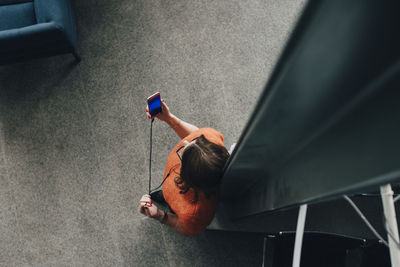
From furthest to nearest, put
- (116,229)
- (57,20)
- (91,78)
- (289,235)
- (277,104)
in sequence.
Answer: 1. (91,78)
2. (116,229)
3. (57,20)
4. (289,235)
5. (277,104)

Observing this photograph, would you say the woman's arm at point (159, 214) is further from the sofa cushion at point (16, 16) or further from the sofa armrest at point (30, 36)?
the sofa cushion at point (16, 16)

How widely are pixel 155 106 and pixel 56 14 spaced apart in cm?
85

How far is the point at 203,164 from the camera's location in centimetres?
107

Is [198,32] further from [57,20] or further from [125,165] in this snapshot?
[125,165]

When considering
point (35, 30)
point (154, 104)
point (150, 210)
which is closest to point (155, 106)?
point (154, 104)

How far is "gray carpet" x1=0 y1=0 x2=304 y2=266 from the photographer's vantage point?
6.03 feet

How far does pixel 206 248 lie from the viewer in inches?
70.8

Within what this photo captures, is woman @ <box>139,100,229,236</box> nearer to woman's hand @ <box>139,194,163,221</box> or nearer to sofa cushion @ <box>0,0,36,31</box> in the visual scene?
woman's hand @ <box>139,194,163,221</box>

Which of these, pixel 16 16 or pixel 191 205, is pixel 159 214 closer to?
pixel 191 205

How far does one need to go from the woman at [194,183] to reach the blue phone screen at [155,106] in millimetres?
266

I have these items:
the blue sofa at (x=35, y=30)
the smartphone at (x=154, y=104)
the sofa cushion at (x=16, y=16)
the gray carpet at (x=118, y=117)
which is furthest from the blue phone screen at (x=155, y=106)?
the sofa cushion at (x=16, y=16)

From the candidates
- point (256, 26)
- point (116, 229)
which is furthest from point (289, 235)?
point (256, 26)

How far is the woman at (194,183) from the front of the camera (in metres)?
1.09

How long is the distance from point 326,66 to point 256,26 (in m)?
1.91
